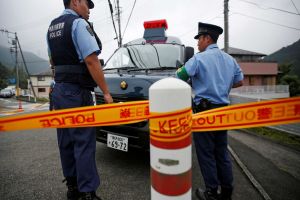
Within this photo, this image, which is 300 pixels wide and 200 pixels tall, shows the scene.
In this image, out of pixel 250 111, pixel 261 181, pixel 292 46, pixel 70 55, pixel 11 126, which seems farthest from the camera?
pixel 292 46

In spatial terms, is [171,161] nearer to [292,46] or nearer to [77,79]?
[77,79]

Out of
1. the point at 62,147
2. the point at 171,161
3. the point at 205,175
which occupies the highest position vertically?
the point at 171,161

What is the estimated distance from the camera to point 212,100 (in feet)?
8.55

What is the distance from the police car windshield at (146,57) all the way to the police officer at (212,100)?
1.31 metres

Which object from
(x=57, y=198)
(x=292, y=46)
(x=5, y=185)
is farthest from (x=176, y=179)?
(x=292, y=46)

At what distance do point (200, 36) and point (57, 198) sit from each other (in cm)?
260

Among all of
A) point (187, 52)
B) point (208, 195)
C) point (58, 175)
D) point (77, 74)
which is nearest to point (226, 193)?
point (208, 195)

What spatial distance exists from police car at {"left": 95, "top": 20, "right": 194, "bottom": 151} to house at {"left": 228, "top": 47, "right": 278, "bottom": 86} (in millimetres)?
35128

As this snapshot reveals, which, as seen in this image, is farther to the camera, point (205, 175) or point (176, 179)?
point (205, 175)

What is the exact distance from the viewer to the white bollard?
131cm

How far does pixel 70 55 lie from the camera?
2.33 metres

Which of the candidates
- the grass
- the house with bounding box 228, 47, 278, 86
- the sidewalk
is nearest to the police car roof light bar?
the sidewalk

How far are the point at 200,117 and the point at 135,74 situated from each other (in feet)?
5.59

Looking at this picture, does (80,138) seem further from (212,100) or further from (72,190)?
(212,100)
